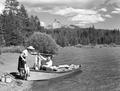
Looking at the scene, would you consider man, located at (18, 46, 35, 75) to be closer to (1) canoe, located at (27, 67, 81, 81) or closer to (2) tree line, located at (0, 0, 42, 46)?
(1) canoe, located at (27, 67, 81, 81)

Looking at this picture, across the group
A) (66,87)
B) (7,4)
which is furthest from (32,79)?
(7,4)

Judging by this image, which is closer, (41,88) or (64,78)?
(41,88)

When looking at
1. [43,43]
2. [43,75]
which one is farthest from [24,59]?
[43,43]

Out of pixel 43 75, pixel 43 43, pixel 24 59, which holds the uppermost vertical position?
pixel 24 59

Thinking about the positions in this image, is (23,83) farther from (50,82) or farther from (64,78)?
(64,78)

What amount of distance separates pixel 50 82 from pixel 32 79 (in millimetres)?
1895

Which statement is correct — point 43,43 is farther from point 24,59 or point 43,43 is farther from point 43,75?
point 24,59

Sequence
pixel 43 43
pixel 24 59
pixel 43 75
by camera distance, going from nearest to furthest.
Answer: pixel 24 59 → pixel 43 75 → pixel 43 43

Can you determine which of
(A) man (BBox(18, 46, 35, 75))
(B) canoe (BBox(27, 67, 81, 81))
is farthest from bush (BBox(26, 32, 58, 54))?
(A) man (BBox(18, 46, 35, 75))

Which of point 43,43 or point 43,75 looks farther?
point 43,43

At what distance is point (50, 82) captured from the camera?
790 inches

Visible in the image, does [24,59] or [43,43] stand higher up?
[24,59]

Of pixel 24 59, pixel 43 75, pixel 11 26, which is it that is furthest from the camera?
pixel 11 26

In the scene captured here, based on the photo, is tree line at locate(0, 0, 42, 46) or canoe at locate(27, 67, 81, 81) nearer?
canoe at locate(27, 67, 81, 81)
